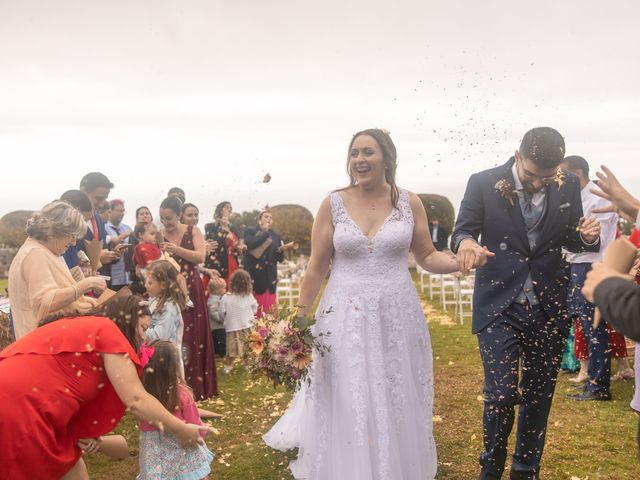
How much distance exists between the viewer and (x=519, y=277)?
14.5 ft

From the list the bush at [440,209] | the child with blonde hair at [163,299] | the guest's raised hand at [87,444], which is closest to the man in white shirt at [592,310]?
the child with blonde hair at [163,299]

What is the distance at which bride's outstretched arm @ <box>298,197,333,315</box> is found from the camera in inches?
180

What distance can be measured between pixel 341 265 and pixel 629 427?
3586 millimetres

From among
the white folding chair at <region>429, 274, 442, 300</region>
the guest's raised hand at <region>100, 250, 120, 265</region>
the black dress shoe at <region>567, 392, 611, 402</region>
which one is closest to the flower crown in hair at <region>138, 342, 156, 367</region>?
the guest's raised hand at <region>100, 250, 120, 265</region>

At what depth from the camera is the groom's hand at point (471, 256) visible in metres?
4.06

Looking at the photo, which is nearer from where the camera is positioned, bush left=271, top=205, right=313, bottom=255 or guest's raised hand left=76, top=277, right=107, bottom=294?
guest's raised hand left=76, top=277, right=107, bottom=294

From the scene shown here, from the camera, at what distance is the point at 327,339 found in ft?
14.6

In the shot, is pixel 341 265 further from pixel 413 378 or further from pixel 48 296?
pixel 48 296

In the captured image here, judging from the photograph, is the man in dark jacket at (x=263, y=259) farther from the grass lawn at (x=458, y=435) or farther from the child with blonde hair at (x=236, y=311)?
the grass lawn at (x=458, y=435)

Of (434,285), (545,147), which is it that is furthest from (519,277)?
(434,285)

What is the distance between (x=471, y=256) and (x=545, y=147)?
2.76 feet

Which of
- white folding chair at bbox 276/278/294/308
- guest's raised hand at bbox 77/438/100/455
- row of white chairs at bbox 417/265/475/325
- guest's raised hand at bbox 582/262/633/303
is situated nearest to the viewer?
guest's raised hand at bbox 582/262/633/303

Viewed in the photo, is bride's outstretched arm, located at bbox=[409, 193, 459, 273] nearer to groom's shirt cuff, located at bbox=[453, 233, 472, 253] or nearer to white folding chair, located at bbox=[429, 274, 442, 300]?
groom's shirt cuff, located at bbox=[453, 233, 472, 253]

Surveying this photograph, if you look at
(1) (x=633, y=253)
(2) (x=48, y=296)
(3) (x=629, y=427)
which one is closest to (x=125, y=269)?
(2) (x=48, y=296)
